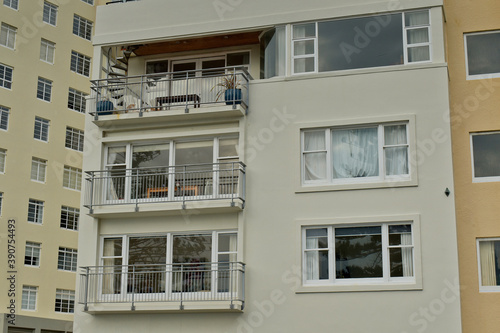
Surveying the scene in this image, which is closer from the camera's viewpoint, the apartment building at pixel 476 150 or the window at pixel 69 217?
the apartment building at pixel 476 150

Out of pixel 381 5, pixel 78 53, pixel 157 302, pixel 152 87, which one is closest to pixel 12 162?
pixel 78 53

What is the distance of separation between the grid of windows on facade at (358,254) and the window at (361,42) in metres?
4.96

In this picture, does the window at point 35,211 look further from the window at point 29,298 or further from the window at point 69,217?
the window at point 29,298

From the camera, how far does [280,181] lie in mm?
21734

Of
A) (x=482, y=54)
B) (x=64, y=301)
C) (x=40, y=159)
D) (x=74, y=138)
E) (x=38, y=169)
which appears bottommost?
(x=64, y=301)

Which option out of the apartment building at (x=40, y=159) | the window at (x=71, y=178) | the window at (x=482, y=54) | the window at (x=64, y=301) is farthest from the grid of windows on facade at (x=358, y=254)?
the window at (x=71, y=178)

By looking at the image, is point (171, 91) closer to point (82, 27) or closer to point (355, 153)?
point (355, 153)

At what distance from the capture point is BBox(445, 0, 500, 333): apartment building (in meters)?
19.9

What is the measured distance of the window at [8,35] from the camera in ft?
149

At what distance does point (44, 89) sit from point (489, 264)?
34.9 metres

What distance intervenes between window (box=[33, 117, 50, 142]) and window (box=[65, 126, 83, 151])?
6.28ft

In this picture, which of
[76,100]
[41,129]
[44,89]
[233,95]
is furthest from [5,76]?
[233,95]

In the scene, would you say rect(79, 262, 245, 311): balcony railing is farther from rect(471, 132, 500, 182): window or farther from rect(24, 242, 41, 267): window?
rect(24, 242, 41, 267): window

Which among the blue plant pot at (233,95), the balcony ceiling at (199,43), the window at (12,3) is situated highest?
the window at (12,3)
